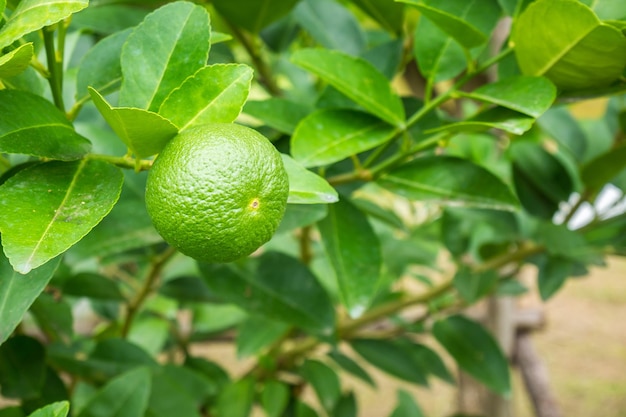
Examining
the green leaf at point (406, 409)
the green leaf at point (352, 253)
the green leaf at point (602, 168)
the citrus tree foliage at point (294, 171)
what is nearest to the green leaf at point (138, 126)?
the citrus tree foliage at point (294, 171)

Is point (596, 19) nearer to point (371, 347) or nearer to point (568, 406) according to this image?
point (371, 347)

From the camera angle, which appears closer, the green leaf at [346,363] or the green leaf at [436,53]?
the green leaf at [436,53]

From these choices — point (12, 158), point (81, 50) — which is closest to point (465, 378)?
point (81, 50)

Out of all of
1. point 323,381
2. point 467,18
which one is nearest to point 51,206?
point 467,18

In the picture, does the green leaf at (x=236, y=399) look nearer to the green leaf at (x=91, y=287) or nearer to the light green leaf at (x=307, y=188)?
the green leaf at (x=91, y=287)

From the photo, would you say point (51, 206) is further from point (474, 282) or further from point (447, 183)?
point (474, 282)
